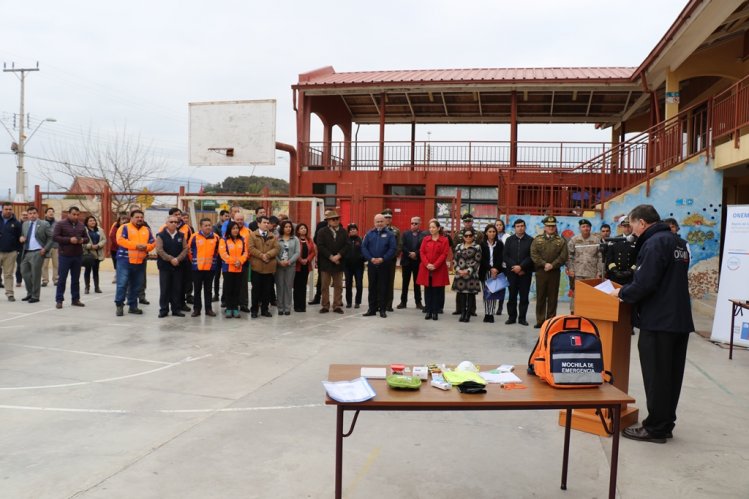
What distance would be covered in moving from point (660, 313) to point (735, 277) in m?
4.71

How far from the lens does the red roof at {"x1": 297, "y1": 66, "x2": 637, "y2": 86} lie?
17.9 metres

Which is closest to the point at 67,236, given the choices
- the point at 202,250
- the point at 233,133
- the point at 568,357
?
the point at 202,250

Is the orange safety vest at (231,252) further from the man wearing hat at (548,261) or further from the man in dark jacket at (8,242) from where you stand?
the man wearing hat at (548,261)

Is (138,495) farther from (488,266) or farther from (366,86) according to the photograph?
(366,86)

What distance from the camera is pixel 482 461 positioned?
163 inches

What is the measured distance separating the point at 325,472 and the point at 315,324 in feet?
18.8

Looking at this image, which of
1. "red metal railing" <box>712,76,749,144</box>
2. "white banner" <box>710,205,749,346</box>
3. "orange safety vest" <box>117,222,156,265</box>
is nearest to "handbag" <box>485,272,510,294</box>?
"white banner" <box>710,205,749,346</box>

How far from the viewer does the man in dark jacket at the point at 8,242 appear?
11242 millimetres

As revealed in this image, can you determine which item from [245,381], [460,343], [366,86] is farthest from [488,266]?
[366,86]

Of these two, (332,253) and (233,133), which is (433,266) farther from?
(233,133)

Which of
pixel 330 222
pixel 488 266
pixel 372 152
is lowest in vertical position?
pixel 488 266

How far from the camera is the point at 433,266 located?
1016 centimetres

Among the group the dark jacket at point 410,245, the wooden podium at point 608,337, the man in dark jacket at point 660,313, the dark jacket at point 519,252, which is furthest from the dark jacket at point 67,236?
the man in dark jacket at point 660,313

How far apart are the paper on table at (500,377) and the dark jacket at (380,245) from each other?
6.76 meters
